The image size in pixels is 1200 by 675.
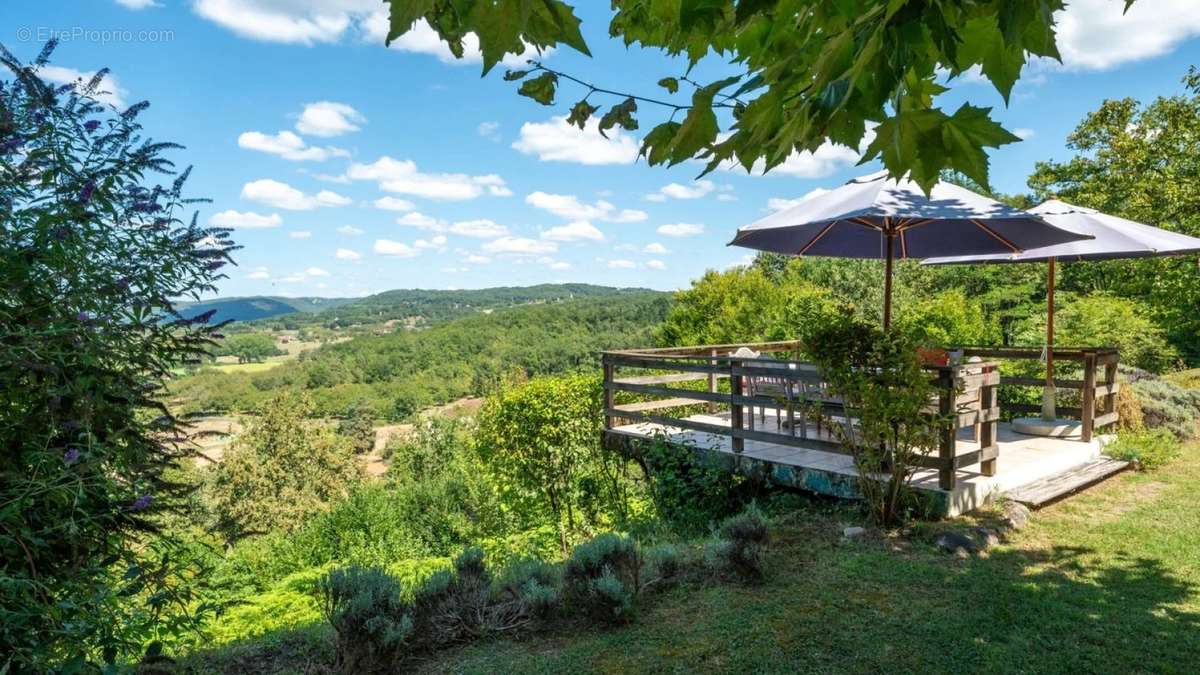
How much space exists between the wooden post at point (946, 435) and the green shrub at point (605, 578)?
2.66 metres

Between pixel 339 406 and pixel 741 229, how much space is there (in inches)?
1719

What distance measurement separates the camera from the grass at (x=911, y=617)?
2.88m

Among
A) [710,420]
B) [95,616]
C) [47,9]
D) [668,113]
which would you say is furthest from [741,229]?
[95,616]

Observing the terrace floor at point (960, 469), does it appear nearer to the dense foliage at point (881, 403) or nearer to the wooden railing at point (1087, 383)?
the wooden railing at point (1087, 383)

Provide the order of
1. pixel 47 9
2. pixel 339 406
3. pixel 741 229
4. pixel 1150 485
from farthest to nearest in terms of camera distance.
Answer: pixel 339 406
pixel 741 229
pixel 1150 485
pixel 47 9

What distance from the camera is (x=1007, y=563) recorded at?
4062 mm

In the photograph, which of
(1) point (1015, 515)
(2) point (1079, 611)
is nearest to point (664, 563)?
(2) point (1079, 611)

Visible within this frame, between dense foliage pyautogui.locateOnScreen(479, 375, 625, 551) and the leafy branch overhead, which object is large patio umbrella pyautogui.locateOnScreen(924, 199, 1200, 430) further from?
the leafy branch overhead

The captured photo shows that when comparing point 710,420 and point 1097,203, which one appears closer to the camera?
point 710,420

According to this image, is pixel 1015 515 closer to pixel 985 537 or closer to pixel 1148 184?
pixel 985 537

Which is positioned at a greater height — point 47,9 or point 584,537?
point 47,9

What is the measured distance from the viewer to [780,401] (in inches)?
225

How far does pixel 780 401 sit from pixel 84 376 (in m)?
5.01

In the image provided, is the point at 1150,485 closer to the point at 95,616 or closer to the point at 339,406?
the point at 95,616
